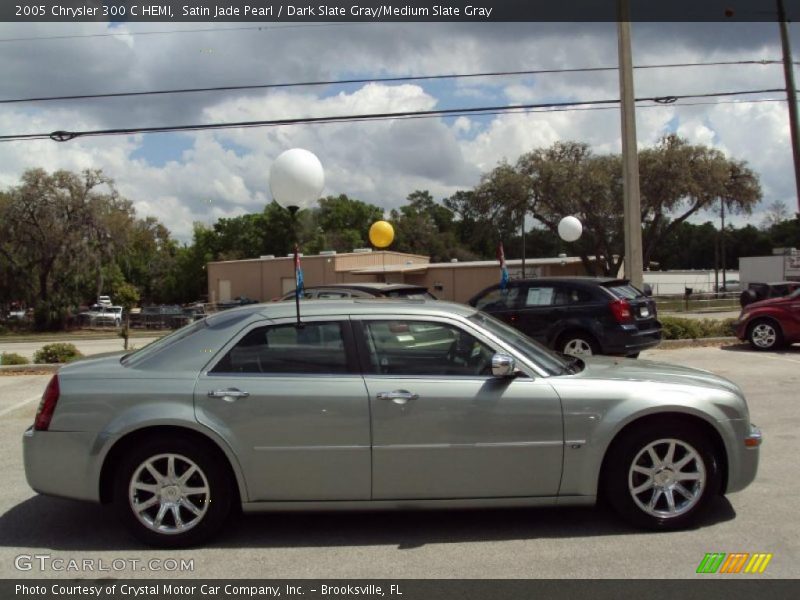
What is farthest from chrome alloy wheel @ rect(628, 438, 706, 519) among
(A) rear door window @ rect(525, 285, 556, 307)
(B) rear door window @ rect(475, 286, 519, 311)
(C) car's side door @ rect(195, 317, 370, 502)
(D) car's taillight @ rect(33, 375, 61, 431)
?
(B) rear door window @ rect(475, 286, 519, 311)

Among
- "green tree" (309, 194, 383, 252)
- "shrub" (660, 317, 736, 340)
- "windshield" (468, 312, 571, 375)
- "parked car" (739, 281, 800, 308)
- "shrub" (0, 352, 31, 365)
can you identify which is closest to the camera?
"windshield" (468, 312, 571, 375)

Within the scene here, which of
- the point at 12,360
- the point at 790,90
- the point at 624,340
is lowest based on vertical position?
the point at 12,360

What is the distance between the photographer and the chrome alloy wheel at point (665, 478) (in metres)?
4.31

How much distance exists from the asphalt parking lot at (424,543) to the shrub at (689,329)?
9.80 meters

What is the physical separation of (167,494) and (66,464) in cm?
64

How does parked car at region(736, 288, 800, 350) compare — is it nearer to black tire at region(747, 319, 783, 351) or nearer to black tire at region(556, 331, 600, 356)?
black tire at region(747, 319, 783, 351)

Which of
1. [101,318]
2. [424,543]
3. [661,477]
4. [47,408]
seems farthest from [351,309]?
[101,318]

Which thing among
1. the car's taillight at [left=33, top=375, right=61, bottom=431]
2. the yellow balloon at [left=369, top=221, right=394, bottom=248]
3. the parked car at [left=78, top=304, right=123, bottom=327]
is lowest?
the parked car at [left=78, top=304, right=123, bottom=327]

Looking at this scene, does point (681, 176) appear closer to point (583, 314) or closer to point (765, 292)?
point (765, 292)

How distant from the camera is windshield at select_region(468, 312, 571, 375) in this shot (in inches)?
178

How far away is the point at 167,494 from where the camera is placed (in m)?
4.23

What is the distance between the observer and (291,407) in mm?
4219

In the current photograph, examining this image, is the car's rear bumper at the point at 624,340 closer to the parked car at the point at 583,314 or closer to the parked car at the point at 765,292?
the parked car at the point at 583,314

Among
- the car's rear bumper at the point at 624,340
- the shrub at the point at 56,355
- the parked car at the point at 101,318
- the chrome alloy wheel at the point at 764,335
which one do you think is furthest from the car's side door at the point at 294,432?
the parked car at the point at 101,318
